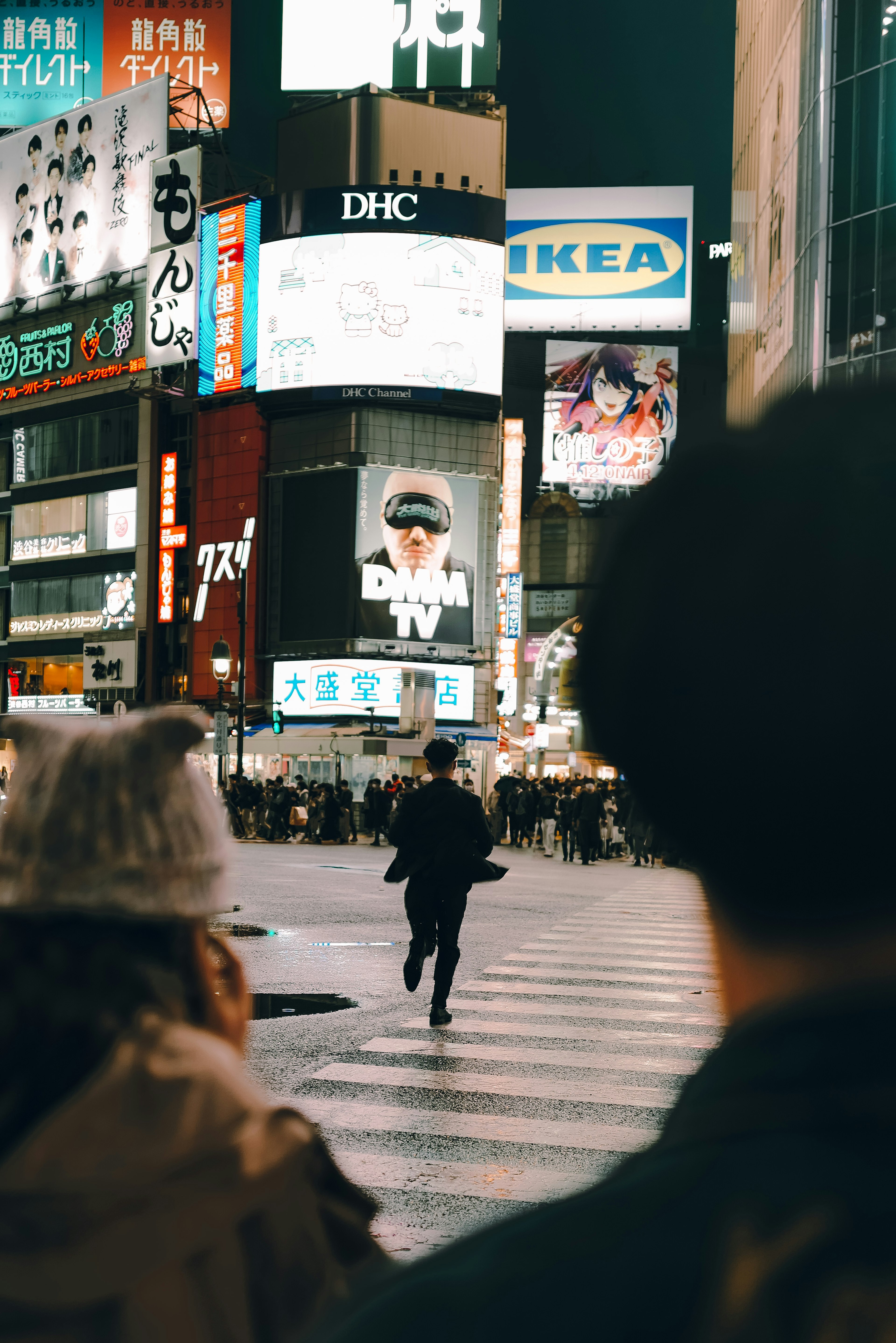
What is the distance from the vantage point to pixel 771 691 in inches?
34.5

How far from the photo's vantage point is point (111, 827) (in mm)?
1771

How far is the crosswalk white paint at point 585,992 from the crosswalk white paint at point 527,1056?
2046mm

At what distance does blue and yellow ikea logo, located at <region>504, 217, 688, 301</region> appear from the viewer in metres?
71.8

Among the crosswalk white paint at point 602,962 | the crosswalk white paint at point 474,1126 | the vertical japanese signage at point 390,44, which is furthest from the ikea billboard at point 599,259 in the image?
the crosswalk white paint at point 474,1126

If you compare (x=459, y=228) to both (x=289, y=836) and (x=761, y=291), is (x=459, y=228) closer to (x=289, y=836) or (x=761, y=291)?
(x=761, y=291)

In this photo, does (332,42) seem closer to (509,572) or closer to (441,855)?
(509,572)

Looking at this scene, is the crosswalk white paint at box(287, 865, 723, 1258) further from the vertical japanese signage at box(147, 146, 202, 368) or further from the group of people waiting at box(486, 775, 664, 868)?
the vertical japanese signage at box(147, 146, 202, 368)

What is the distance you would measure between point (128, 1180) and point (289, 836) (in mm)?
34251

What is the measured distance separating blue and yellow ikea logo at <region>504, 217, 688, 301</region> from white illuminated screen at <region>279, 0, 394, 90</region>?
53.0ft

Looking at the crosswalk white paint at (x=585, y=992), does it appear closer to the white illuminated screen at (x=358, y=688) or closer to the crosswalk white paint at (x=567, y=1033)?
the crosswalk white paint at (x=567, y=1033)

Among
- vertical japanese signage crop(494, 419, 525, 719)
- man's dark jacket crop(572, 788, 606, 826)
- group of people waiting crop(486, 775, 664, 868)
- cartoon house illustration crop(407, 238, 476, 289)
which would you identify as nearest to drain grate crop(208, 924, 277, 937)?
group of people waiting crop(486, 775, 664, 868)

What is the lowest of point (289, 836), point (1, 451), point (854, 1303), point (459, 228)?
point (289, 836)

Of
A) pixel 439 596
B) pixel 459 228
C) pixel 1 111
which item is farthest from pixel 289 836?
pixel 1 111

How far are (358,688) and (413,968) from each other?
4056 cm
